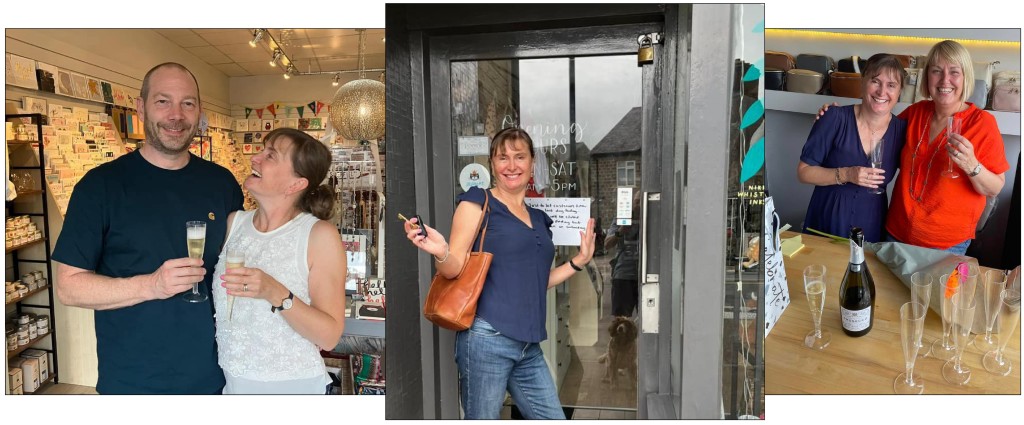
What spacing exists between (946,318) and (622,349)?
1.07 meters

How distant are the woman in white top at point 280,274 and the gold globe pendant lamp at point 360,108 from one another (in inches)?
4.8

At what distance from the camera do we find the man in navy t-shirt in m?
1.65

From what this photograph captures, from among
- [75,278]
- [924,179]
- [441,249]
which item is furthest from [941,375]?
[75,278]

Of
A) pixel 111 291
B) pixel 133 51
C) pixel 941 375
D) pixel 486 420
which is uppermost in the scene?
pixel 133 51

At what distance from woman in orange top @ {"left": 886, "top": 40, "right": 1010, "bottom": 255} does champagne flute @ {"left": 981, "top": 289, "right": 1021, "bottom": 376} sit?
0.39 metres

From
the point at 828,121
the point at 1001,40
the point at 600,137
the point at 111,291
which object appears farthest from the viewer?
the point at 600,137

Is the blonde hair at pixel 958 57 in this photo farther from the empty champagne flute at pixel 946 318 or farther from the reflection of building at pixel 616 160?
the reflection of building at pixel 616 160

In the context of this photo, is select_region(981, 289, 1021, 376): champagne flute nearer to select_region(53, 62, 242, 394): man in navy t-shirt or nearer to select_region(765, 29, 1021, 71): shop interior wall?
select_region(765, 29, 1021, 71): shop interior wall

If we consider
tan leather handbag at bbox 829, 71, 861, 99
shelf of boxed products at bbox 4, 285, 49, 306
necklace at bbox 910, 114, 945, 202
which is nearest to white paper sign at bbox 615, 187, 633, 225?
tan leather handbag at bbox 829, 71, 861, 99

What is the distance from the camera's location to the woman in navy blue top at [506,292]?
1.88 meters

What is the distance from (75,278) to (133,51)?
751 millimetres

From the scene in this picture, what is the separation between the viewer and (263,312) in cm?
178

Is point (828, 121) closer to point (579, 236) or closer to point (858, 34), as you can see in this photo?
point (858, 34)

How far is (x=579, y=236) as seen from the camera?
2.12m
